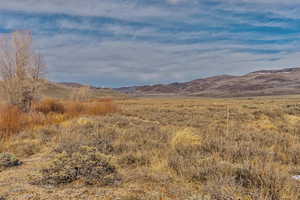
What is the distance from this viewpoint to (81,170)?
3574mm

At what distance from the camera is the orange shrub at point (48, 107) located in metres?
11.8

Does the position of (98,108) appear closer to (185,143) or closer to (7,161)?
(185,143)

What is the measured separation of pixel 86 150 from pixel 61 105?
394 inches

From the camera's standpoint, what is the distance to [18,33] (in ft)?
36.8

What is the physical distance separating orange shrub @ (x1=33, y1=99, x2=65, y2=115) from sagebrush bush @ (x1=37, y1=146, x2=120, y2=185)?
904cm

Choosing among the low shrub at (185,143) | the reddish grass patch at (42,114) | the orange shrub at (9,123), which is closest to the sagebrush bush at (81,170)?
the low shrub at (185,143)

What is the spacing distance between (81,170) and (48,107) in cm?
1006

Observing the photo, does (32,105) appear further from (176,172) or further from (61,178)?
(176,172)

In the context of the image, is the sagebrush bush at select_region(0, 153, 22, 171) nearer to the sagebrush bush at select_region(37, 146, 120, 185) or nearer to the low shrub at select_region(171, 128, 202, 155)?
the sagebrush bush at select_region(37, 146, 120, 185)

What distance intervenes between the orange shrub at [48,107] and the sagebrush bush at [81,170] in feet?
29.6

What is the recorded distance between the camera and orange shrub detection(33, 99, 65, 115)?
11.8 meters

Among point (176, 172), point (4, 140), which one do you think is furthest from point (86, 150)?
point (4, 140)

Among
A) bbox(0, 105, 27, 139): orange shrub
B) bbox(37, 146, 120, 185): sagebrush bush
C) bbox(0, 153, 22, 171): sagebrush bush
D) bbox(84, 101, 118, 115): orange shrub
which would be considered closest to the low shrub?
bbox(37, 146, 120, 185): sagebrush bush

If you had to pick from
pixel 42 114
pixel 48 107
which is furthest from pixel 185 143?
pixel 48 107
